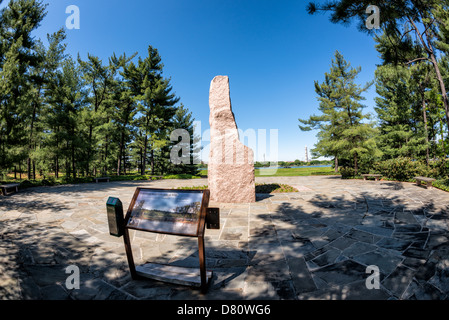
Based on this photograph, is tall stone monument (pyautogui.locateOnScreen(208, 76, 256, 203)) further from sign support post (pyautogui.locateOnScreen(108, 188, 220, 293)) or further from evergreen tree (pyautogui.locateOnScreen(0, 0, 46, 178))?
evergreen tree (pyautogui.locateOnScreen(0, 0, 46, 178))

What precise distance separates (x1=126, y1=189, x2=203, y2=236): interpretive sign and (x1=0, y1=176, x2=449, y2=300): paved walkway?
739 mm

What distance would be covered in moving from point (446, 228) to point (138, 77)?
23.4 meters

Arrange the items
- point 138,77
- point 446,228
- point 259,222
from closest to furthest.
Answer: point 446,228
point 259,222
point 138,77

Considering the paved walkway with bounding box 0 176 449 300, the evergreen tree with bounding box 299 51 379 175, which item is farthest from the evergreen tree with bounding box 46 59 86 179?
the evergreen tree with bounding box 299 51 379 175

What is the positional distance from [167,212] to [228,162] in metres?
4.26

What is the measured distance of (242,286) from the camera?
2.13 meters

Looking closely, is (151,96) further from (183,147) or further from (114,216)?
(114,216)

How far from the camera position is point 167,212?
6.80ft

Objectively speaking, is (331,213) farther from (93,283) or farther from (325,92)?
(325,92)

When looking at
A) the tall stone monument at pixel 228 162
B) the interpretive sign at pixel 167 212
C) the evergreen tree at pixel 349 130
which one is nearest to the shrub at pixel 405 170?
the evergreen tree at pixel 349 130

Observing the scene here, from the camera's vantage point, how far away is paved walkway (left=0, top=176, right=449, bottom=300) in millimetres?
2031

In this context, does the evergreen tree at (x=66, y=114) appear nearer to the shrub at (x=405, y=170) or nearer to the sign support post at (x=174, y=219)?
the sign support post at (x=174, y=219)

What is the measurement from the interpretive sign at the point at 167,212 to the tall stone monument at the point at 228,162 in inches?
160
